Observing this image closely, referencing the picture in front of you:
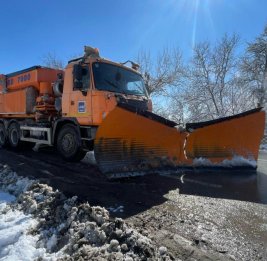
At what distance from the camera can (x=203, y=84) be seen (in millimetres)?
23641

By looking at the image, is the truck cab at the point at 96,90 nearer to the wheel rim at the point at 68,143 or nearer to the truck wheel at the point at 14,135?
the wheel rim at the point at 68,143

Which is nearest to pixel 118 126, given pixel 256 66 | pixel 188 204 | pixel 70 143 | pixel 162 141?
pixel 162 141

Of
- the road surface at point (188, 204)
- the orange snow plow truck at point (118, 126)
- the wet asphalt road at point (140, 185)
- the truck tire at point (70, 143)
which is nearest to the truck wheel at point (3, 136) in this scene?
the orange snow plow truck at point (118, 126)

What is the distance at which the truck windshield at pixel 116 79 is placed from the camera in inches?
291

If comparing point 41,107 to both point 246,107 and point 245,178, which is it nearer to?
point 245,178

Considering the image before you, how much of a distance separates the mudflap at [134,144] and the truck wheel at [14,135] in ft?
20.3

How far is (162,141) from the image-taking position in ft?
20.7

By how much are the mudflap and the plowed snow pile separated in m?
1.34

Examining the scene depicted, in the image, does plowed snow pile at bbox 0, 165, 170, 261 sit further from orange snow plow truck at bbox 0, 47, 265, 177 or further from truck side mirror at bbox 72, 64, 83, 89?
truck side mirror at bbox 72, 64, 83, 89

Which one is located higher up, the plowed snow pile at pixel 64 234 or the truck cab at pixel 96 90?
the truck cab at pixel 96 90

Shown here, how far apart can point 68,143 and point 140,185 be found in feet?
9.74

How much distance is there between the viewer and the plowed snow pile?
9.84 feet

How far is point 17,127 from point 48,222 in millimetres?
7677

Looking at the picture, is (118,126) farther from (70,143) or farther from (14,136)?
(14,136)
